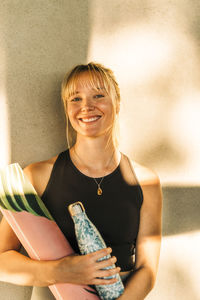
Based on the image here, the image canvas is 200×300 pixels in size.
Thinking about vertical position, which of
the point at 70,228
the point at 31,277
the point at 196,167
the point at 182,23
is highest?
the point at 182,23

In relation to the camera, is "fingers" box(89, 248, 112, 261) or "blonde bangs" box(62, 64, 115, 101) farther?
"blonde bangs" box(62, 64, 115, 101)

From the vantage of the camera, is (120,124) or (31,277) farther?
(120,124)

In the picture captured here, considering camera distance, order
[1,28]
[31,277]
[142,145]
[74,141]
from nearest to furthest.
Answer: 1. [31,277]
2. [1,28]
3. [74,141]
4. [142,145]

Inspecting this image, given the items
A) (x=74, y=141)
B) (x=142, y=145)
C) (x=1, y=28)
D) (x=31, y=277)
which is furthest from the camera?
(x=142, y=145)

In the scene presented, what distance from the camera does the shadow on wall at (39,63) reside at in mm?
1286

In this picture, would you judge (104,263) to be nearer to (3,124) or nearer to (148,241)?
(148,241)

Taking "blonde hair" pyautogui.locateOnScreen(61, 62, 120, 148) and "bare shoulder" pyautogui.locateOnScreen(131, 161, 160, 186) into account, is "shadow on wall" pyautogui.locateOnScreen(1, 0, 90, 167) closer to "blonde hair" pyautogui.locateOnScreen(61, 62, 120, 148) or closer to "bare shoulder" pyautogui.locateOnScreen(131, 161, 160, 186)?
"blonde hair" pyautogui.locateOnScreen(61, 62, 120, 148)

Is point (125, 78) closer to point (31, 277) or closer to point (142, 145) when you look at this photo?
point (142, 145)

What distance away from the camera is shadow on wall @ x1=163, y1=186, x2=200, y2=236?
1574 millimetres

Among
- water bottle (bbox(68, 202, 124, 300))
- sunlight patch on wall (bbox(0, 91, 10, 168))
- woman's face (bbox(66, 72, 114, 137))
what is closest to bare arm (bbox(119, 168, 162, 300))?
water bottle (bbox(68, 202, 124, 300))

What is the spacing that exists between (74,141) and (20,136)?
243 mm

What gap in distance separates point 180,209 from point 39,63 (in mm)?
982

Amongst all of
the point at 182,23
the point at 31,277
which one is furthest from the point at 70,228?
the point at 182,23

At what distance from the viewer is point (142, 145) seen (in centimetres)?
153
